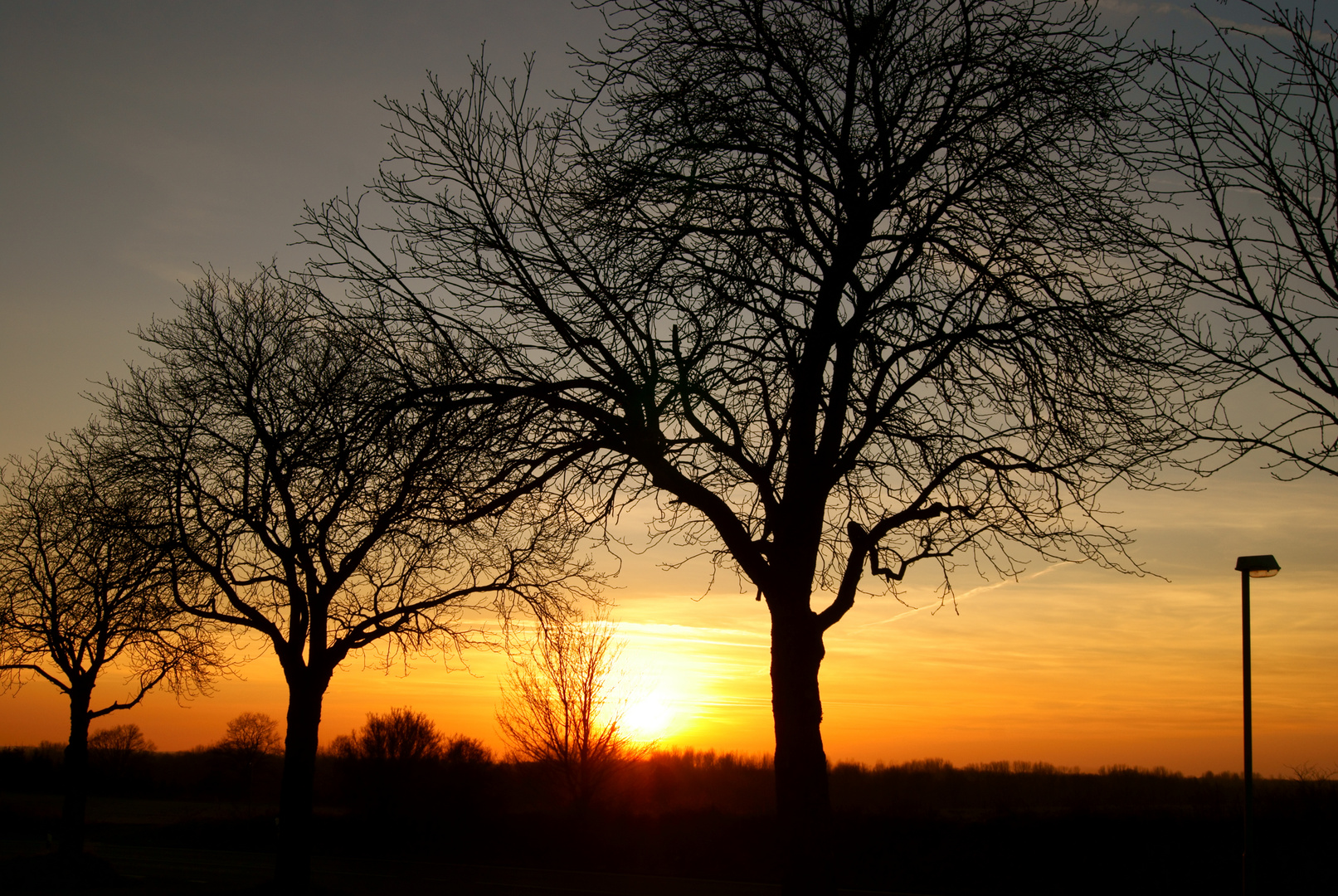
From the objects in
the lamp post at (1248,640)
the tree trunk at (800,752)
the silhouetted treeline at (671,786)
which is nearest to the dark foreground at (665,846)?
the silhouetted treeline at (671,786)

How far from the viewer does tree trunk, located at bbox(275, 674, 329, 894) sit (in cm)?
1451

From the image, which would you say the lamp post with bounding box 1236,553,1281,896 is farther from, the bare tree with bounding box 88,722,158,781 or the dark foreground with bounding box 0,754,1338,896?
the bare tree with bounding box 88,722,158,781

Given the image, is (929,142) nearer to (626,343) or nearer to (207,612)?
(626,343)

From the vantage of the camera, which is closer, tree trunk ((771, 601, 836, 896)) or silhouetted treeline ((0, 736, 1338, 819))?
tree trunk ((771, 601, 836, 896))

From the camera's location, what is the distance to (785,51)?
7.71 metres

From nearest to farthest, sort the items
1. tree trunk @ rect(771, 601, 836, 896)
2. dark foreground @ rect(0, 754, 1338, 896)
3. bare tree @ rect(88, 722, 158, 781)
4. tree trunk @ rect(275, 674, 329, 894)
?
1. tree trunk @ rect(771, 601, 836, 896)
2. tree trunk @ rect(275, 674, 329, 894)
3. dark foreground @ rect(0, 754, 1338, 896)
4. bare tree @ rect(88, 722, 158, 781)

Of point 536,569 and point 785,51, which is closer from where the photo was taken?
point 785,51

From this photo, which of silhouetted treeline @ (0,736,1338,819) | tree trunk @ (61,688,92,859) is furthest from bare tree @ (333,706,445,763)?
tree trunk @ (61,688,92,859)

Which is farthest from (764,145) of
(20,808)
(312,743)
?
(20,808)

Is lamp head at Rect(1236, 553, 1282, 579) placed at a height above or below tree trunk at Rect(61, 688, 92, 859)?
above

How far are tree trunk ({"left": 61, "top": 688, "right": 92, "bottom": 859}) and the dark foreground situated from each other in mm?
814

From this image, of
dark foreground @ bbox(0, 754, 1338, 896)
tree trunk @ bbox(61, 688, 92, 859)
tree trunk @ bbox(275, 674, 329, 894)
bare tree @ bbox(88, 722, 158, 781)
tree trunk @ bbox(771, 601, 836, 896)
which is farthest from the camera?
bare tree @ bbox(88, 722, 158, 781)

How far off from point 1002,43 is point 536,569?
10.3m

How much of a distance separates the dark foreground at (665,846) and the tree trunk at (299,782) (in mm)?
1154
